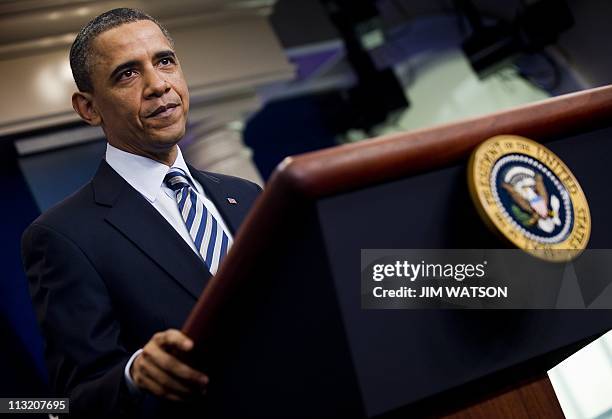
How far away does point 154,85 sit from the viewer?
110 centimetres

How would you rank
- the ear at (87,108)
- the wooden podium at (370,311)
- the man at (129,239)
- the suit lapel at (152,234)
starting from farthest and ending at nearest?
the ear at (87,108) < the suit lapel at (152,234) < the man at (129,239) < the wooden podium at (370,311)

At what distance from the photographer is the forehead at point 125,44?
1.12 metres

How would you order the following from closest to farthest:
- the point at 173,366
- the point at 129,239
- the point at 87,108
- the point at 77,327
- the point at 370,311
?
the point at 370,311
the point at 173,366
the point at 77,327
the point at 129,239
the point at 87,108

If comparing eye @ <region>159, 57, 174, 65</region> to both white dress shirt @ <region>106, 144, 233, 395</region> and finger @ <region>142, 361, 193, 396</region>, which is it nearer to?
white dress shirt @ <region>106, 144, 233, 395</region>

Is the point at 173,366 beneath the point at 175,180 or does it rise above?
beneath

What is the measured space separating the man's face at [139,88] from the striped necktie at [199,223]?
0.06m

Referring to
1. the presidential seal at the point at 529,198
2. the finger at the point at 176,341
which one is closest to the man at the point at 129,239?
the finger at the point at 176,341

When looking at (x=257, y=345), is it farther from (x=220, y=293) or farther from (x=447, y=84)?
(x=447, y=84)

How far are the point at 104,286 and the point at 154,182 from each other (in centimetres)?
22

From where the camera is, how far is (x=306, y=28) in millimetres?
4887

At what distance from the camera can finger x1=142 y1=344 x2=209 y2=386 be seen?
0.69m

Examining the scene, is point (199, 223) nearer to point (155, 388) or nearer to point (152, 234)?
point (152, 234)

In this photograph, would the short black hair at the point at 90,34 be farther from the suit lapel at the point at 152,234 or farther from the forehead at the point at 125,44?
the suit lapel at the point at 152,234

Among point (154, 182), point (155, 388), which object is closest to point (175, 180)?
point (154, 182)
